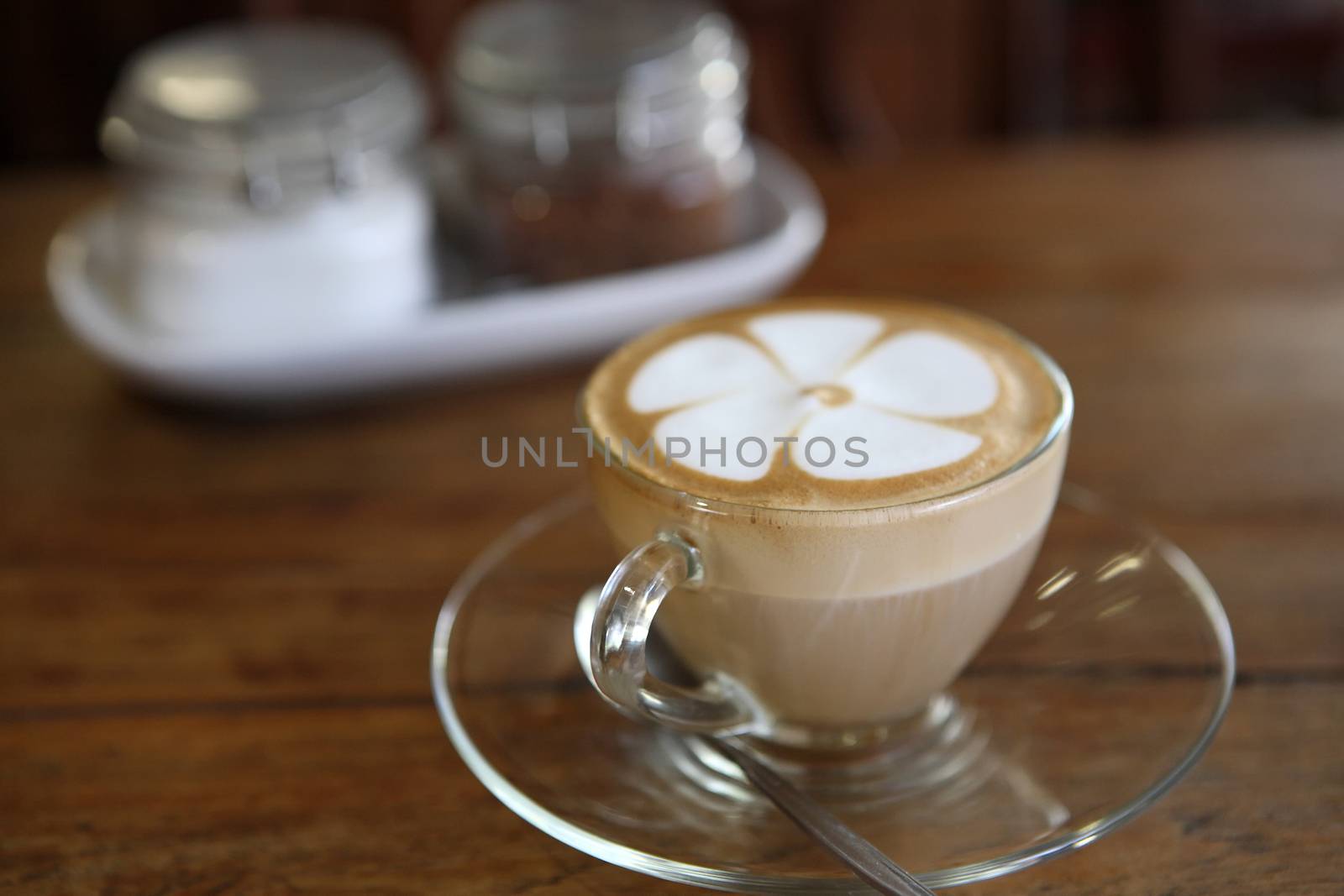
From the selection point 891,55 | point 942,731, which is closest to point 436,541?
point 942,731

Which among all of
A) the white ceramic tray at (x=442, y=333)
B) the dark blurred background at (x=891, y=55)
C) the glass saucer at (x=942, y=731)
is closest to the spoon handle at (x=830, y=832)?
the glass saucer at (x=942, y=731)

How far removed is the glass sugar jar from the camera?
0.69m

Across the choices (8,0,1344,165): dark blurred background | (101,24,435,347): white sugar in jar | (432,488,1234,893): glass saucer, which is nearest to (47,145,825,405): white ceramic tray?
(101,24,435,347): white sugar in jar

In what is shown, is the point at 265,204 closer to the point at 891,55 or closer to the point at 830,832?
the point at 830,832

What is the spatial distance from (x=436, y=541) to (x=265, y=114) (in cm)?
25

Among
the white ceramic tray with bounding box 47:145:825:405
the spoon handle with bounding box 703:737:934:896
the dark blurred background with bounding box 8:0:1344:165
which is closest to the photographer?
the spoon handle with bounding box 703:737:934:896

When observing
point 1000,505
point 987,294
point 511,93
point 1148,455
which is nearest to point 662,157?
point 511,93

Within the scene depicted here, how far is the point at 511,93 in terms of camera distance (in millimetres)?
693

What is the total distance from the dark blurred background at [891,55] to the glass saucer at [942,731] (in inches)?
42.6

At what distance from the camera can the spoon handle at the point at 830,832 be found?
32 centimetres

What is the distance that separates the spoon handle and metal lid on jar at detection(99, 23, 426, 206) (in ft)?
1.31

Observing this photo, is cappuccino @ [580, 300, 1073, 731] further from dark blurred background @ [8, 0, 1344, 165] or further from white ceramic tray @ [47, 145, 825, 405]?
dark blurred background @ [8, 0, 1344, 165]

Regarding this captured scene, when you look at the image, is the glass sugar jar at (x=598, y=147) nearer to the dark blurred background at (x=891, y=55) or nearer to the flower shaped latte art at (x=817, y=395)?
the flower shaped latte art at (x=817, y=395)

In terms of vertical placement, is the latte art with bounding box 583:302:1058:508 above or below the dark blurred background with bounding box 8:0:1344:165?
above
